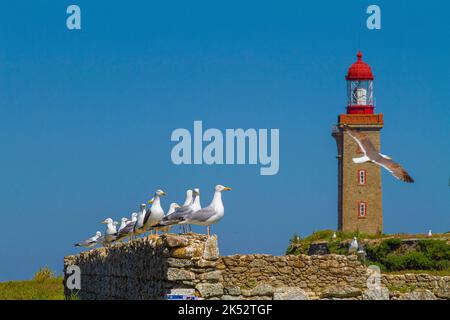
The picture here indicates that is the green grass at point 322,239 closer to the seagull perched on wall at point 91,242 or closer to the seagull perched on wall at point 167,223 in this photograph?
the seagull perched on wall at point 91,242

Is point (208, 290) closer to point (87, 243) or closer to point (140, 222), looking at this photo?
point (140, 222)

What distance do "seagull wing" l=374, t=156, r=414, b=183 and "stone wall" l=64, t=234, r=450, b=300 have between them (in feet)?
26.5

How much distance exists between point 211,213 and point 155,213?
9.24ft

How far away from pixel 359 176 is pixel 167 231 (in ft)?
205

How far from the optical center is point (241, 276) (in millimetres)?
24969

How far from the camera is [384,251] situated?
66938mm

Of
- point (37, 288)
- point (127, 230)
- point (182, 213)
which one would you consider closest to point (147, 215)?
point (182, 213)

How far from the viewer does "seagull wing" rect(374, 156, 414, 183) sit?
3497 centimetres

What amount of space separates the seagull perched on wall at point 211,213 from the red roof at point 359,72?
6855cm

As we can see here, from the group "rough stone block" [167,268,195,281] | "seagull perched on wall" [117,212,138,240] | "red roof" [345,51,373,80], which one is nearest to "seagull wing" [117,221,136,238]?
"seagull perched on wall" [117,212,138,240]

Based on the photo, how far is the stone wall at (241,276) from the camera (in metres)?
23.6

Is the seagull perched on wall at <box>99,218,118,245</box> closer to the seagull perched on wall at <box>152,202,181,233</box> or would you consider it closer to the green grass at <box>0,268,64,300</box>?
the green grass at <box>0,268,64,300</box>

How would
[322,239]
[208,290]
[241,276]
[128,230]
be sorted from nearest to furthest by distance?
1. [208,290]
2. [241,276]
3. [128,230]
4. [322,239]
